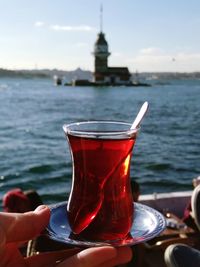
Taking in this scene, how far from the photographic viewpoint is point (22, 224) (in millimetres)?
875

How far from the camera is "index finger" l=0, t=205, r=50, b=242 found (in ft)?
2.75

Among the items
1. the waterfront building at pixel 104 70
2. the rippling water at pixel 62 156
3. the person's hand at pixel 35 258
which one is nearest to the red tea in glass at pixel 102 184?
the person's hand at pixel 35 258

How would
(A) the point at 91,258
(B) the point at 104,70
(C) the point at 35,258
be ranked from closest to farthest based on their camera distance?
(A) the point at 91,258
(C) the point at 35,258
(B) the point at 104,70

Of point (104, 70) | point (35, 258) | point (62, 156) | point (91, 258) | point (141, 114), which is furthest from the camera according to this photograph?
point (104, 70)

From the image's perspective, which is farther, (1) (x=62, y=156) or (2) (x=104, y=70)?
(2) (x=104, y=70)

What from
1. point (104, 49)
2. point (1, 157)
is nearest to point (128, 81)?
point (104, 49)

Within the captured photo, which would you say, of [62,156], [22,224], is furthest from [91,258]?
[62,156]

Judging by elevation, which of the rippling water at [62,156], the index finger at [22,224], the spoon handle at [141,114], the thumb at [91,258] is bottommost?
the rippling water at [62,156]

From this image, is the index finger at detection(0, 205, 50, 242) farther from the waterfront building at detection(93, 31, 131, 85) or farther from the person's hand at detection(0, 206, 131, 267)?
the waterfront building at detection(93, 31, 131, 85)

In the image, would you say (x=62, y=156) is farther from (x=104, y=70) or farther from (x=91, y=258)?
(x=104, y=70)

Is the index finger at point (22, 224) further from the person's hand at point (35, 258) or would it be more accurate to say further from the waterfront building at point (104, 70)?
the waterfront building at point (104, 70)

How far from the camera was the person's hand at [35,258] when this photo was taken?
0.84 meters

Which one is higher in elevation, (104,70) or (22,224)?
(104,70)

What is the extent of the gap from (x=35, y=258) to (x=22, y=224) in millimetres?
121
